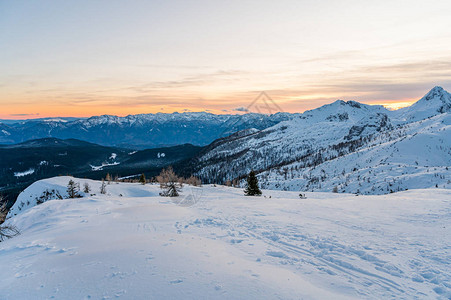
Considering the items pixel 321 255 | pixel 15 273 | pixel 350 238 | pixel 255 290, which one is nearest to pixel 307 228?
Answer: pixel 350 238

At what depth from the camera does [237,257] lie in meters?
8.88

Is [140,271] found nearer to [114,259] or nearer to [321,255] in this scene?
[114,259]

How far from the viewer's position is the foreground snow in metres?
6.42

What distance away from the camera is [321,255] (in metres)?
9.23

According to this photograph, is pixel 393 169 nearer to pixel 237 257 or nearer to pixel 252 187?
pixel 252 187

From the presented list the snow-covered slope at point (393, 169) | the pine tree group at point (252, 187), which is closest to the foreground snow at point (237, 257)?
the pine tree group at point (252, 187)

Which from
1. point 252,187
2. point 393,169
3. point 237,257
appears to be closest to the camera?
point 237,257

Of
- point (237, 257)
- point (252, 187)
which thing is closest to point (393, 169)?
point (252, 187)

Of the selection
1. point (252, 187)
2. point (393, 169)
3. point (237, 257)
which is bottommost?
point (252, 187)

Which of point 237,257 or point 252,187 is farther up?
point 237,257

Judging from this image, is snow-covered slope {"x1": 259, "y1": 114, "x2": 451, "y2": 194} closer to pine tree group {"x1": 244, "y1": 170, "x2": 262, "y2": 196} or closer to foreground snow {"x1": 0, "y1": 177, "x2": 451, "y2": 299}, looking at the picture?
pine tree group {"x1": 244, "y1": 170, "x2": 262, "y2": 196}

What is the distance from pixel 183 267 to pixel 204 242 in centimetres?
324

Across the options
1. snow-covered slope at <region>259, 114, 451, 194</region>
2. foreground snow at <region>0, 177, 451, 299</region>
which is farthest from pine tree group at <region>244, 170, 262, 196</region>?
snow-covered slope at <region>259, 114, 451, 194</region>

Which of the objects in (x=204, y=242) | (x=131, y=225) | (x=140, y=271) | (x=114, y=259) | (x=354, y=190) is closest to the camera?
(x=140, y=271)
